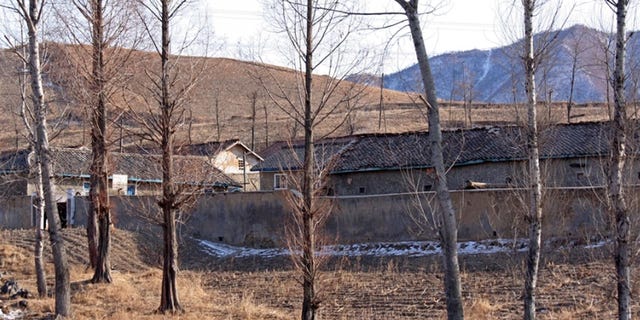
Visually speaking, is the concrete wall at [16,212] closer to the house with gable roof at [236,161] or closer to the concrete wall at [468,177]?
the concrete wall at [468,177]

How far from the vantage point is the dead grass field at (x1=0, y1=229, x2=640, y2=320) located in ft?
49.1

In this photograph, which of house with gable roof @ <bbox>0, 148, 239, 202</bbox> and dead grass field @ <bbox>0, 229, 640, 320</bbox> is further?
house with gable roof @ <bbox>0, 148, 239, 202</bbox>

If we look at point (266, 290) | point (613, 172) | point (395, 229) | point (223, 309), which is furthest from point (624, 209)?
point (395, 229)

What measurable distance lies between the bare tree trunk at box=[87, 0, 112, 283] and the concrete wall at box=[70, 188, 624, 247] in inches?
57.7

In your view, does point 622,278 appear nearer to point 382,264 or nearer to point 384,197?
point 382,264

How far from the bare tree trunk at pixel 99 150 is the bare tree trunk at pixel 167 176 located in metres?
2.22

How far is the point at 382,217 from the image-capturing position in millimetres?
27297

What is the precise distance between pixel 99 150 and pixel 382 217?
12045mm

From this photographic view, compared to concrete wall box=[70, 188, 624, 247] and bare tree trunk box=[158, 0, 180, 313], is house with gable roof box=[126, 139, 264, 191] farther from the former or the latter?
bare tree trunk box=[158, 0, 180, 313]

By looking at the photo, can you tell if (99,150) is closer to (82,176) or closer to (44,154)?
(44,154)

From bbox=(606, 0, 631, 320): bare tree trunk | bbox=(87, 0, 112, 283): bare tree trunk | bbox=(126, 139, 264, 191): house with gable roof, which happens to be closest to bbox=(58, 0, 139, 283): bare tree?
bbox=(87, 0, 112, 283): bare tree trunk

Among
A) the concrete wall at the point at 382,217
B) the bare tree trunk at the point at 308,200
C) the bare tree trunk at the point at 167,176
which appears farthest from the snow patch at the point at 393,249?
the bare tree trunk at the point at 308,200

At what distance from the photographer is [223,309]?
1560 centimetres

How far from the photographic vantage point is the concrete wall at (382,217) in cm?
2356
